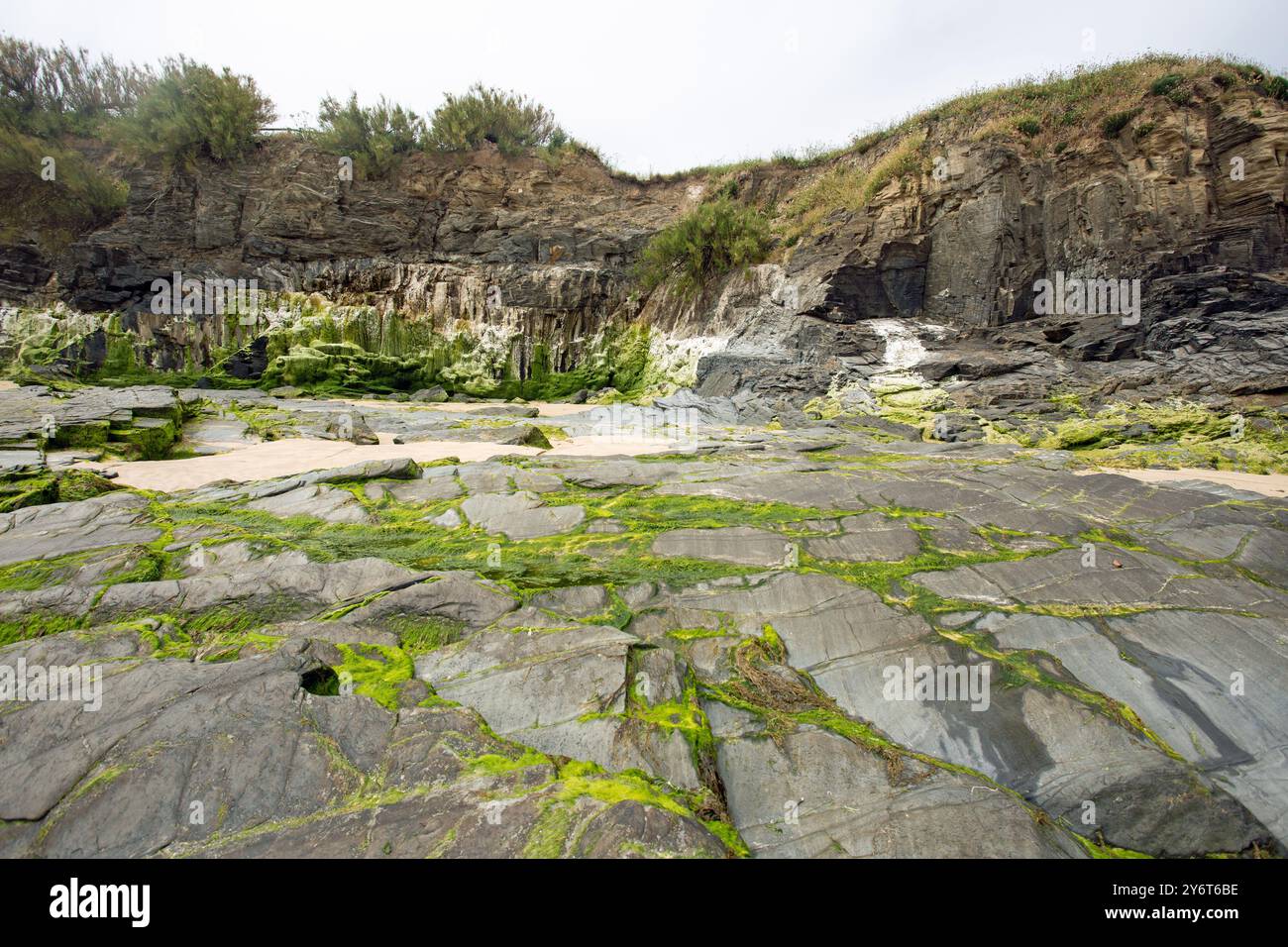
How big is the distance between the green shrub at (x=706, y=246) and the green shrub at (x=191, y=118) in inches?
784

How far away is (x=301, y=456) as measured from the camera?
32.4ft

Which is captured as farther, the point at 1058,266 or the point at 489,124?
the point at 489,124

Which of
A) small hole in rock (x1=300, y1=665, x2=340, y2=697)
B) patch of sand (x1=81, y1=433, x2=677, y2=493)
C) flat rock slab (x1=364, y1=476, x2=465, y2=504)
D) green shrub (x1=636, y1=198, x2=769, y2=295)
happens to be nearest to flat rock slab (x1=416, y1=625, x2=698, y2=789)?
small hole in rock (x1=300, y1=665, x2=340, y2=697)

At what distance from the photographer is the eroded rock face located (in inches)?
86.5

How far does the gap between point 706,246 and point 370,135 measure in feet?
57.9

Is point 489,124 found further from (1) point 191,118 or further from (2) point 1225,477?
(2) point 1225,477

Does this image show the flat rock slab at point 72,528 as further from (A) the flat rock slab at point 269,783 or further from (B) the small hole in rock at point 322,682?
(B) the small hole in rock at point 322,682

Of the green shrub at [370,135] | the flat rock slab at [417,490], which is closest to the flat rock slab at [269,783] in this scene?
the flat rock slab at [417,490]

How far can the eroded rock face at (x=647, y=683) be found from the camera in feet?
7.21

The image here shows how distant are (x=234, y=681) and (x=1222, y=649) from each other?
236 inches

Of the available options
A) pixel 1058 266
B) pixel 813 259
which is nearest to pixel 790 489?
pixel 813 259
